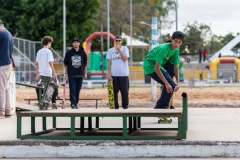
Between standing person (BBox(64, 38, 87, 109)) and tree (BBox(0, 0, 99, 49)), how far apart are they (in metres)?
48.2

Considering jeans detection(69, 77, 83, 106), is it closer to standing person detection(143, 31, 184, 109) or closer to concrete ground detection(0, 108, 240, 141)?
concrete ground detection(0, 108, 240, 141)

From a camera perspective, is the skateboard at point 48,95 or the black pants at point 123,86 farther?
the skateboard at point 48,95

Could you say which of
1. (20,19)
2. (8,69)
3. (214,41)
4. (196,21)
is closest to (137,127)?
(8,69)

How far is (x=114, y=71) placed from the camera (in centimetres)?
1653

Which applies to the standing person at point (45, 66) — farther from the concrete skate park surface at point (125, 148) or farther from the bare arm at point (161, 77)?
the concrete skate park surface at point (125, 148)

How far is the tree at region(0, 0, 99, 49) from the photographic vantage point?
66.6 meters

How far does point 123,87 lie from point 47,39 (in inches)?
94.0

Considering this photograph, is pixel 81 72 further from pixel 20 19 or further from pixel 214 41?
pixel 214 41

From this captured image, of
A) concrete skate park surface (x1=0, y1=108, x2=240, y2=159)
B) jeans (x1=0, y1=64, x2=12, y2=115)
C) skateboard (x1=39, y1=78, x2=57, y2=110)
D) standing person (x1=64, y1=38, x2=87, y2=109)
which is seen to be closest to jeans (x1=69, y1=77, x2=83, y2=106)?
standing person (x1=64, y1=38, x2=87, y2=109)

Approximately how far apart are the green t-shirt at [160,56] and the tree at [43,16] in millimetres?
54621

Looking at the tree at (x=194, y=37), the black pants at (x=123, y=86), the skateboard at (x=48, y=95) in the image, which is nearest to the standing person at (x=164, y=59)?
the black pants at (x=123, y=86)

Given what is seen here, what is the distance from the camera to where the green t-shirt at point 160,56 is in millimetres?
11008

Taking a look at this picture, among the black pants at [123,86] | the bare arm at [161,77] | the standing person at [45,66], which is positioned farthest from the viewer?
the standing person at [45,66]

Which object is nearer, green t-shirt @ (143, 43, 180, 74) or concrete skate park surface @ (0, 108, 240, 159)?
concrete skate park surface @ (0, 108, 240, 159)
